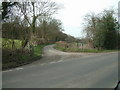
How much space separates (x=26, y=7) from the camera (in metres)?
15.5

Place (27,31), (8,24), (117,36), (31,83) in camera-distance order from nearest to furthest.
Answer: (31,83)
(8,24)
(27,31)
(117,36)

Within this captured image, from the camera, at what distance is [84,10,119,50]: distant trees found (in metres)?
27.8

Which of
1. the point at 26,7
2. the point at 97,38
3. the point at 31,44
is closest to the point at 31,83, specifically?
the point at 31,44

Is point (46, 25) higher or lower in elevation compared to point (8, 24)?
higher

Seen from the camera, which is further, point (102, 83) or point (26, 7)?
point (26, 7)

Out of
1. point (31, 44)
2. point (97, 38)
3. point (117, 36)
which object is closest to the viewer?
point (31, 44)

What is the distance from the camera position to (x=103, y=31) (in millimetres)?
27938

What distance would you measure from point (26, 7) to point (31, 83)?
1159 cm

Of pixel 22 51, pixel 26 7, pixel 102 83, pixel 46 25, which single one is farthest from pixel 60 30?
pixel 102 83

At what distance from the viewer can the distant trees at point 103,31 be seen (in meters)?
27.8

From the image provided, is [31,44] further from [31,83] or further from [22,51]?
[31,83]

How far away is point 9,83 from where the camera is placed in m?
5.66

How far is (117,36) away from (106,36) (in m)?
4.43

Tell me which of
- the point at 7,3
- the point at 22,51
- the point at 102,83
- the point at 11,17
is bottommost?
the point at 102,83
